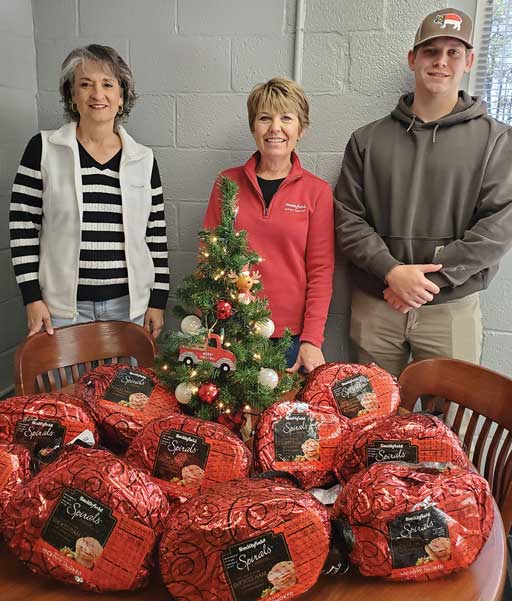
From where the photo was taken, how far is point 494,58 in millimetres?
2033

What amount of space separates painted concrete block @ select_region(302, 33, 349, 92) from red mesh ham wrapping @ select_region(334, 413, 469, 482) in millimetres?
1571

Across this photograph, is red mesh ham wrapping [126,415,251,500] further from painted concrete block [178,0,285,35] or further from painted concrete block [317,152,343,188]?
painted concrete block [178,0,285,35]

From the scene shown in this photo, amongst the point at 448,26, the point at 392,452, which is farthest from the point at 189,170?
the point at 392,452

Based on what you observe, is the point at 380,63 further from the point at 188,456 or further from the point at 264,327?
the point at 188,456

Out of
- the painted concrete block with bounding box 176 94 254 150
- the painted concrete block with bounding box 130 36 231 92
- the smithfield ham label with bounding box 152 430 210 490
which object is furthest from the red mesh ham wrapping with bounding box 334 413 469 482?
the painted concrete block with bounding box 130 36 231 92

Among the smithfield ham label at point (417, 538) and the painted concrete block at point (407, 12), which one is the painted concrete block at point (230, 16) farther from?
the smithfield ham label at point (417, 538)

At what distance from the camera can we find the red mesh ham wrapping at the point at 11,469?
827mm

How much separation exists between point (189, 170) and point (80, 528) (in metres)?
1.81

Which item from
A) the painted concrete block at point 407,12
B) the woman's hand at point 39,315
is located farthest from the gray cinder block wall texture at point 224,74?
the woman's hand at point 39,315

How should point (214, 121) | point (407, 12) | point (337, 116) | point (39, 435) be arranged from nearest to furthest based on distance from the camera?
point (39, 435)
point (407, 12)
point (337, 116)
point (214, 121)

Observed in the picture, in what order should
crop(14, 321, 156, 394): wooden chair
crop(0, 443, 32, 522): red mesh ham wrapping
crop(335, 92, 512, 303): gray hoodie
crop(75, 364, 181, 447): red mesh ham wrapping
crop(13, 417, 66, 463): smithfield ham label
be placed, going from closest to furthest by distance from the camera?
crop(0, 443, 32, 522): red mesh ham wrapping → crop(13, 417, 66, 463): smithfield ham label → crop(75, 364, 181, 447): red mesh ham wrapping → crop(14, 321, 156, 394): wooden chair → crop(335, 92, 512, 303): gray hoodie

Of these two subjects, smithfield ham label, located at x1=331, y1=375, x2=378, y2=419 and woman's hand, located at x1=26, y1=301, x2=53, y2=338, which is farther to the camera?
woman's hand, located at x1=26, y1=301, x2=53, y2=338

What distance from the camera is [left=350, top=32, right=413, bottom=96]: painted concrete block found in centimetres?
205

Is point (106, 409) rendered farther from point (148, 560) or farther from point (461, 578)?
point (461, 578)
